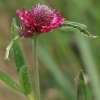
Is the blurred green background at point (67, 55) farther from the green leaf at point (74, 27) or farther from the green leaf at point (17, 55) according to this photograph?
the green leaf at point (74, 27)

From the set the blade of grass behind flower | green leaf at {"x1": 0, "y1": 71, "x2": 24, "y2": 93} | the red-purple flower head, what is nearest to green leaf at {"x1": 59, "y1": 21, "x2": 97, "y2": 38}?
the red-purple flower head

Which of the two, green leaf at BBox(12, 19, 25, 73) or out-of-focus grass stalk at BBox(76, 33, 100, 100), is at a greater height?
out-of-focus grass stalk at BBox(76, 33, 100, 100)

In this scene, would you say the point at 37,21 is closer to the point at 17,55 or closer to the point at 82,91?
the point at 17,55

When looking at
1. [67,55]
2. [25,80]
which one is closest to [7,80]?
[25,80]

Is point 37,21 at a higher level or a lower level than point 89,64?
lower

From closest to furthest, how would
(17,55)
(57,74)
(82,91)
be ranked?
(82,91) < (17,55) < (57,74)

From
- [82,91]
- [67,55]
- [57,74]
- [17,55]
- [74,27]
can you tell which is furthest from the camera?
[67,55]

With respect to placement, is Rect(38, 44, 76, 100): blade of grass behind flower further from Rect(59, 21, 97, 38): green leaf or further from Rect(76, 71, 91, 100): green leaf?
Rect(59, 21, 97, 38): green leaf

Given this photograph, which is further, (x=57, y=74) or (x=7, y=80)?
(x=57, y=74)
